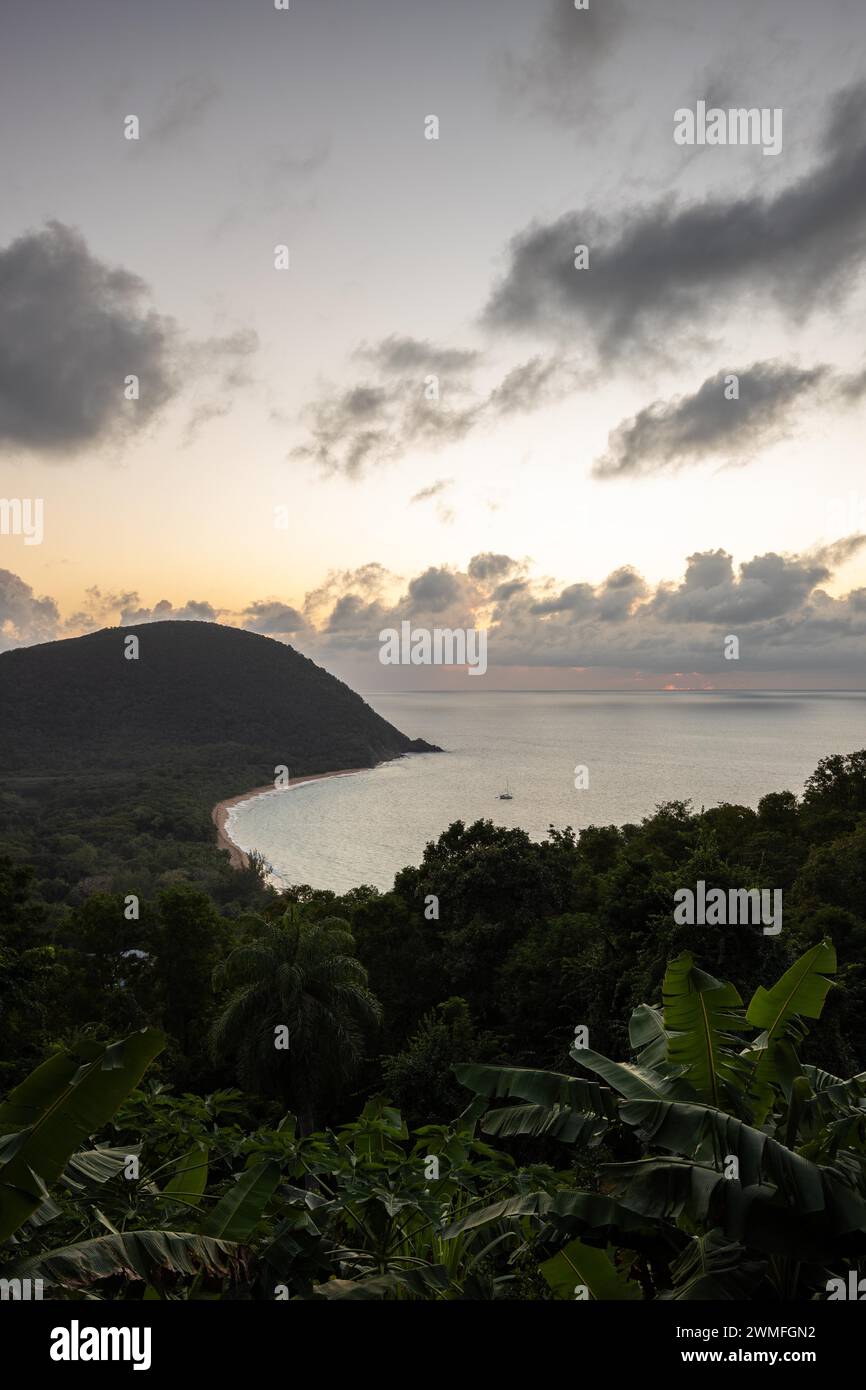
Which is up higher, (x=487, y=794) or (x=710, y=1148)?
(x=710, y=1148)

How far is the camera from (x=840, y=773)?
3772cm

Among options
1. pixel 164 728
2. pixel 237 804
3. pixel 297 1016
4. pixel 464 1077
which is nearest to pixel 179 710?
pixel 164 728

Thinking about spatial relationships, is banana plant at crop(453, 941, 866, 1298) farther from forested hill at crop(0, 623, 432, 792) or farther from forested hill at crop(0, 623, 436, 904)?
forested hill at crop(0, 623, 432, 792)

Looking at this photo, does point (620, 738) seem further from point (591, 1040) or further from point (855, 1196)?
point (855, 1196)

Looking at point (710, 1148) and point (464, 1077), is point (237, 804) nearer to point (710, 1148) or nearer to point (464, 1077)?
point (464, 1077)

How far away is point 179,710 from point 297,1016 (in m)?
130

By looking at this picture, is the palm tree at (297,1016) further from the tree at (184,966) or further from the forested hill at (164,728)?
the forested hill at (164,728)

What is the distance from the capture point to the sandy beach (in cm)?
7569

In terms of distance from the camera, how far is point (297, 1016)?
17406mm

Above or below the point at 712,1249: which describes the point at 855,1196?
above

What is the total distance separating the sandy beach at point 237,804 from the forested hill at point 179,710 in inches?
108

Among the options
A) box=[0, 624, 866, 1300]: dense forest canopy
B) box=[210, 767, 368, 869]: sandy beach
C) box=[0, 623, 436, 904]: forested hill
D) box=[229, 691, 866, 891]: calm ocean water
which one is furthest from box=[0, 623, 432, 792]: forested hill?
box=[0, 624, 866, 1300]: dense forest canopy
